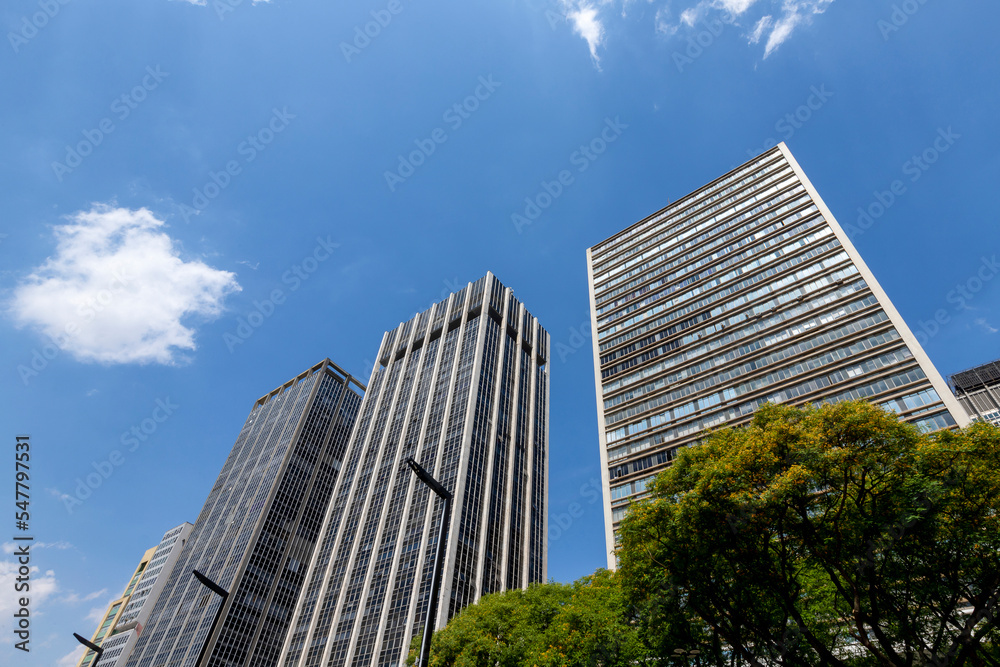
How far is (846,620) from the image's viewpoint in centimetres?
1981

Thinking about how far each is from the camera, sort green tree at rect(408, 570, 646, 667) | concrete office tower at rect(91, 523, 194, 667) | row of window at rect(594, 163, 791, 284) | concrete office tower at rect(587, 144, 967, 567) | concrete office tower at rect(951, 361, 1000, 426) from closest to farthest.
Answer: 1. green tree at rect(408, 570, 646, 667)
2. concrete office tower at rect(587, 144, 967, 567)
3. row of window at rect(594, 163, 791, 284)
4. concrete office tower at rect(951, 361, 1000, 426)
5. concrete office tower at rect(91, 523, 194, 667)

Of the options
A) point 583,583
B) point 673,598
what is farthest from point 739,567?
point 583,583

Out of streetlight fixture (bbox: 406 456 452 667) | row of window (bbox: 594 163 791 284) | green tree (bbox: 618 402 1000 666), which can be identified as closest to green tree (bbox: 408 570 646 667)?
green tree (bbox: 618 402 1000 666)

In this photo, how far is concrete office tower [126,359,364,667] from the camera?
73.6 metres

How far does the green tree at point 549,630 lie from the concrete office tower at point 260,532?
Answer: 43101mm

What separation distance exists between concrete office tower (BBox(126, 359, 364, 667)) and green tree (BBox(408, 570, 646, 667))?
43.1 metres

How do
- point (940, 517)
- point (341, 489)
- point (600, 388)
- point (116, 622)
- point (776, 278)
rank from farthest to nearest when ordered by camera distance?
1. point (116, 622)
2. point (341, 489)
3. point (600, 388)
4. point (776, 278)
5. point (940, 517)

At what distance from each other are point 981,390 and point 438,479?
258 ft

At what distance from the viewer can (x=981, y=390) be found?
7738 centimetres

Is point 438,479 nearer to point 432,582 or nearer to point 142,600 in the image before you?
point 432,582

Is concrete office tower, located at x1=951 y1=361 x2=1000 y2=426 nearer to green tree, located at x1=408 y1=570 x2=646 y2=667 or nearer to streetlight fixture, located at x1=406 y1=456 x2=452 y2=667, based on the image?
green tree, located at x1=408 y1=570 x2=646 y2=667

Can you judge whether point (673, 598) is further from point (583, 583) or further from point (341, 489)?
point (341, 489)

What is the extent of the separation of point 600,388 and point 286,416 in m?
68.5

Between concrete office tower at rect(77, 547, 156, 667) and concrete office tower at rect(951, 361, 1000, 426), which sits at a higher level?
concrete office tower at rect(951, 361, 1000, 426)
